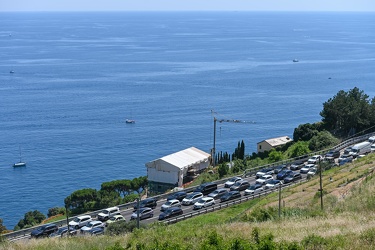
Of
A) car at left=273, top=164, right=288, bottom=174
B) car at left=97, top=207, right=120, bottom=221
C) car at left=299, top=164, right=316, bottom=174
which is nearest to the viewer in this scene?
car at left=97, top=207, right=120, bottom=221

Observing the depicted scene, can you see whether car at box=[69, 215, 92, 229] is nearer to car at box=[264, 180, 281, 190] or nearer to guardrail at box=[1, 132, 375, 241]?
guardrail at box=[1, 132, 375, 241]

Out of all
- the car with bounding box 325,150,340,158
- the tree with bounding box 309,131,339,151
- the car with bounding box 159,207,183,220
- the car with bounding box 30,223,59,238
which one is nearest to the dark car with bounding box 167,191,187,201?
the car with bounding box 159,207,183,220

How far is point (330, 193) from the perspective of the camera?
28906mm

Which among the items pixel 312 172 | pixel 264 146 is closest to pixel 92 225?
pixel 312 172

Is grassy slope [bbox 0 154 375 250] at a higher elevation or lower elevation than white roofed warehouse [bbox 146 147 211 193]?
higher

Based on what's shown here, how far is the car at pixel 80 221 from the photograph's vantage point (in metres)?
33.6

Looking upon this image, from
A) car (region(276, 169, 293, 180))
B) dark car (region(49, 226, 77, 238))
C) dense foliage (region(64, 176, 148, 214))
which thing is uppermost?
car (region(276, 169, 293, 180))

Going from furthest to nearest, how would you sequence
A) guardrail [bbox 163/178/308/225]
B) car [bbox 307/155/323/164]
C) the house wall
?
the house wall → car [bbox 307/155/323/164] → guardrail [bbox 163/178/308/225]

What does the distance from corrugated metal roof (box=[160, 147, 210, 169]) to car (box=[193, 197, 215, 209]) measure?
14.5 metres

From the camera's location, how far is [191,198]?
37.6m

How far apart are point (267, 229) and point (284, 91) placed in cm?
8951

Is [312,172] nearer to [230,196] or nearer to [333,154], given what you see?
[333,154]

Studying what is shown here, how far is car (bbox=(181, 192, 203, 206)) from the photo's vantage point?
37.1 m

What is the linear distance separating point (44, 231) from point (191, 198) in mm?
10217
